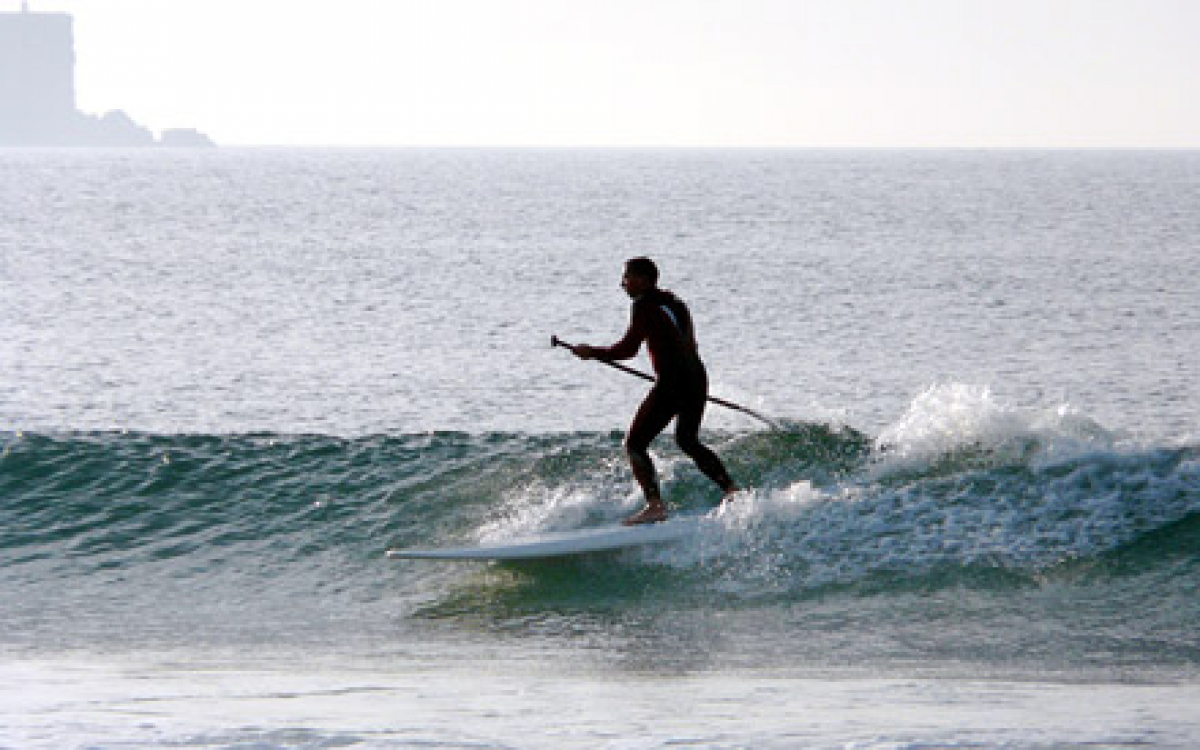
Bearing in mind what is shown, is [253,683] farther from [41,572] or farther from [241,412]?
[241,412]

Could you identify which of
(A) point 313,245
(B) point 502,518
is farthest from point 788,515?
(A) point 313,245

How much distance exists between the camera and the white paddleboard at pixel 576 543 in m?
11.7

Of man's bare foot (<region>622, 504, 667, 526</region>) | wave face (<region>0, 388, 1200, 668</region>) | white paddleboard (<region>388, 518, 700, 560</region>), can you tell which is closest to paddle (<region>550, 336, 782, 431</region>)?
wave face (<region>0, 388, 1200, 668</region>)

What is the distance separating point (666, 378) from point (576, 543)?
4.13 feet

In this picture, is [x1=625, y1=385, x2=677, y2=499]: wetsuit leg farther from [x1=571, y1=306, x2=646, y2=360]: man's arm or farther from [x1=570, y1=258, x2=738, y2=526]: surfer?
[x1=571, y1=306, x2=646, y2=360]: man's arm

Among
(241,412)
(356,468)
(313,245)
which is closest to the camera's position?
(356,468)

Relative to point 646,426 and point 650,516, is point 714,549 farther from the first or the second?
point 646,426

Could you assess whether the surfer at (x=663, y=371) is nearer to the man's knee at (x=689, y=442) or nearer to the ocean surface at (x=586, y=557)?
the man's knee at (x=689, y=442)

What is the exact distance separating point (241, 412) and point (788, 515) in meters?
12.7

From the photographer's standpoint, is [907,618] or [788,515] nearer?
[907,618]

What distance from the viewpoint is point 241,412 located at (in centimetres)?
2333

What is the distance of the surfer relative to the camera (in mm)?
11352

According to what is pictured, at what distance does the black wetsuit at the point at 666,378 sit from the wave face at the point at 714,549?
70 cm

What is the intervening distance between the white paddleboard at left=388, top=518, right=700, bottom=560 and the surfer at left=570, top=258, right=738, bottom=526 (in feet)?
0.90
